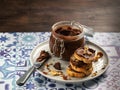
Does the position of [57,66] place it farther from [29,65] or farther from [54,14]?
[54,14]

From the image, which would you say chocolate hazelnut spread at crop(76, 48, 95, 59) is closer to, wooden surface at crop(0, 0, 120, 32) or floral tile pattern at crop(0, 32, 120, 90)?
floral tile pattern at crop(0, 32, 120, 90)

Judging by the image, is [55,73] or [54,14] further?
[54,14]

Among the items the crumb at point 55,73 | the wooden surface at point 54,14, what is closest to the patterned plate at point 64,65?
the crumb at point 55,73

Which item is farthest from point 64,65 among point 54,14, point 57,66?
point 54,14

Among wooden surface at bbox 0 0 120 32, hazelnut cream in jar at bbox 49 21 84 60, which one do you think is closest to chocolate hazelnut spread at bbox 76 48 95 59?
hazelnut cream in jar at bbox 49 21 84 60

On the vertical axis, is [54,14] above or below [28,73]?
above
